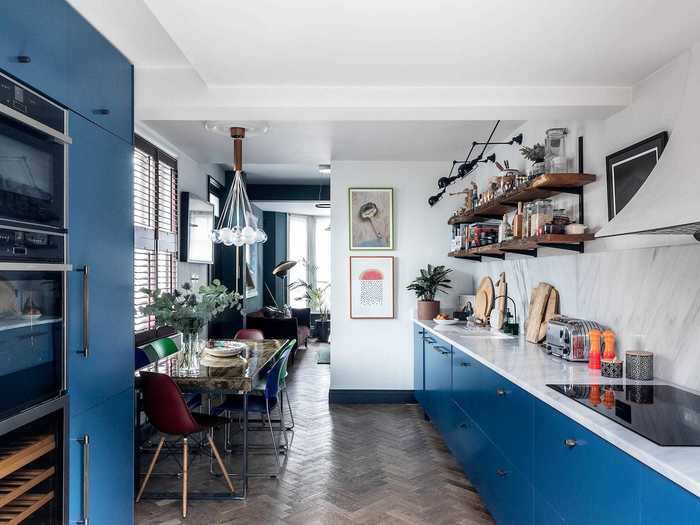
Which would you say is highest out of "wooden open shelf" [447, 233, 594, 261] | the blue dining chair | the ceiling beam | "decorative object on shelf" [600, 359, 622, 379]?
the ceiling beam

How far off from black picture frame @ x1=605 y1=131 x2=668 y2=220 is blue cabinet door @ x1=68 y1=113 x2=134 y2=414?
248 centimetres

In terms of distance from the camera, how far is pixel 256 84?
9.16 feet

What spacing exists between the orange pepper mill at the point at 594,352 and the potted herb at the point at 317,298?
789 centimetres

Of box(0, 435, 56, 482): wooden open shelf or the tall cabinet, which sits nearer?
box(0, 435, 56, 482): wooden open shelf

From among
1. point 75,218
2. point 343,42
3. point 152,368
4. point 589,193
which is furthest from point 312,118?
point 152,368

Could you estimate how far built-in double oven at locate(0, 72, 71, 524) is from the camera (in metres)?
1.61

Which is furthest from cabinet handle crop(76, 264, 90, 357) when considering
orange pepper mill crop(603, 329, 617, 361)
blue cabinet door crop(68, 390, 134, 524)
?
orange pepper mill crop(603, 329, 617, 361)

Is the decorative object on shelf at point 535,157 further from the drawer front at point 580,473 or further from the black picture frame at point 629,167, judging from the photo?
the drawer front at point 580,473

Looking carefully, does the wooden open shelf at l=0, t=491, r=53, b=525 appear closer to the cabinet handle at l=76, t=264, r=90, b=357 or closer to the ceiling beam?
the cabinet handle at l=76, t=264, r=90, b=357

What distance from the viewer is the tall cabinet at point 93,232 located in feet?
5.99

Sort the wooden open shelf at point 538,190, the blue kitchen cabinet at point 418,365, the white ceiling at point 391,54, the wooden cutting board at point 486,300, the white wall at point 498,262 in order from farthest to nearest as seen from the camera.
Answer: the blue kitchen cabinet at point 418,365 → the wooden cutting board at point 486,300 → the wooden open shelf at point 538,190 → the white wall at point 498,262 → the white ceiling at point 391,54

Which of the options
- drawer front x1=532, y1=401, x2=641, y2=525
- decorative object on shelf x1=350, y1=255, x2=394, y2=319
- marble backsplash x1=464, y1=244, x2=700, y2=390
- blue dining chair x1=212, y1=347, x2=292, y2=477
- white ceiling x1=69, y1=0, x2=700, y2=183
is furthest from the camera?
decorative object on shelf x1=350, y1=255, x2=394, y2=319

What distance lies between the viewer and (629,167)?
8.63 ft

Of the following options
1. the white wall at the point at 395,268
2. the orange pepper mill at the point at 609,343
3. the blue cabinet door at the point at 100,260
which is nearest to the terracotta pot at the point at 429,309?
the white wall at the point at 395,268
